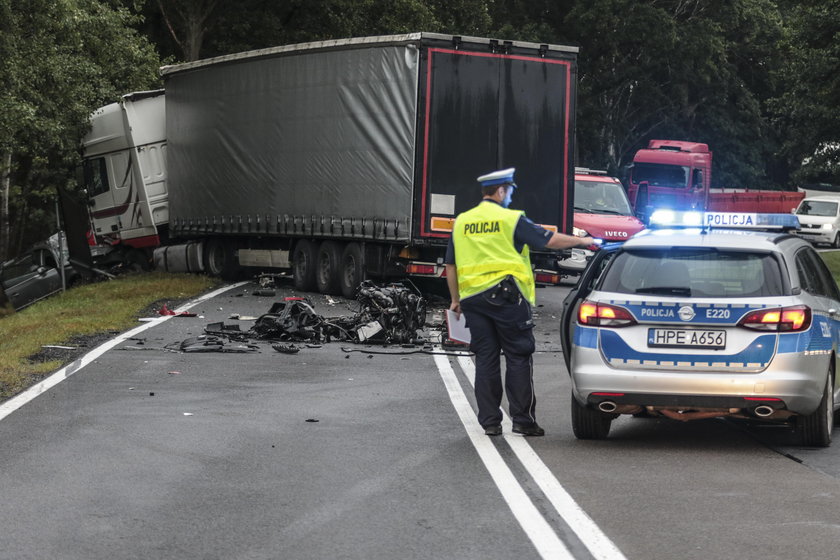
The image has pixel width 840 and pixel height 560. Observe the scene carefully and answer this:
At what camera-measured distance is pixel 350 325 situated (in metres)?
16.5

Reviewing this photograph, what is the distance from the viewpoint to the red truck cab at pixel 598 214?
2675 cm

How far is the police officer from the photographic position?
9438 mm

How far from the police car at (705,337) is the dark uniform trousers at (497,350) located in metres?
0.35

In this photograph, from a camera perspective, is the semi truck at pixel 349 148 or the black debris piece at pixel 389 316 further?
the semi truck at pixel 349 148

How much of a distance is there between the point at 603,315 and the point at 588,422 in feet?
2.57

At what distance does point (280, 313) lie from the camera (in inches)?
653

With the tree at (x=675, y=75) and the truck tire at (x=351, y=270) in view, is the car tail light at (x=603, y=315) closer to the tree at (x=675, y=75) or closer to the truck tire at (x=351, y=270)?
the truck tire at (x=351, y=270)

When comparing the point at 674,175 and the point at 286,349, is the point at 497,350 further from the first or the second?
the point at 674,175

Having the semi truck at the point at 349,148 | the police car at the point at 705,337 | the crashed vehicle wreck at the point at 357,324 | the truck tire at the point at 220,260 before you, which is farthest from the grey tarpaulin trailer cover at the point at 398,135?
the police car at the point at 705,337

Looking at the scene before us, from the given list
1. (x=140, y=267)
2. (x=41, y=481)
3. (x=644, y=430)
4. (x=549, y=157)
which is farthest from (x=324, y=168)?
(x=41, y=481)

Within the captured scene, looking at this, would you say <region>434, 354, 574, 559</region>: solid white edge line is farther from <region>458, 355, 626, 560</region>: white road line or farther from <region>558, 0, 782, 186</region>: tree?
<region>558, 0, 782, 186</region>: tree

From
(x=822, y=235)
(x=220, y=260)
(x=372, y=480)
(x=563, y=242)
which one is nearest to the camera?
(x=372, y=480)

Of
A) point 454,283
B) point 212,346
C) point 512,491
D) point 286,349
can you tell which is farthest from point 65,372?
point 512,491

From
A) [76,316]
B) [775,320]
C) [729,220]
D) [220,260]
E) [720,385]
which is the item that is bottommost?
[220,260]
